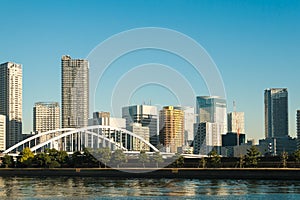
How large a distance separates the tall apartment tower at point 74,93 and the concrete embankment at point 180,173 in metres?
73.3

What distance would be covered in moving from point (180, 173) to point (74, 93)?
105m

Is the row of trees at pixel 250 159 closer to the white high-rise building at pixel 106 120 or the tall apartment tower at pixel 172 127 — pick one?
the tall apartment tower at pixel 172 127

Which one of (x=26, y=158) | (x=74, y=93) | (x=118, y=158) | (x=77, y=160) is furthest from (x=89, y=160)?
(x=74, y=93)

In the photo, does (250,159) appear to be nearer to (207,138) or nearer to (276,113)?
(207,138)

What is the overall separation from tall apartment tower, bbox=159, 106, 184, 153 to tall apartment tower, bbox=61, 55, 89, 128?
1500 inches

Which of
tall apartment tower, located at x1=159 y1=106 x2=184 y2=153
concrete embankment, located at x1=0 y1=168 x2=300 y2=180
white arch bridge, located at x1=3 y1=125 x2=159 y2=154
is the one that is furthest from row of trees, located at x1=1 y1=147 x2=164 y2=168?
tall apartment tower, located at x1=159 y1=106 x2=184 y2=153

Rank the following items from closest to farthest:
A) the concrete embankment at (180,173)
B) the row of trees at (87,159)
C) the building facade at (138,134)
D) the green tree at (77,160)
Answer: the concrete embankment at (180,173), the row of trees at (87,159), the green tree at (77,160), the building facade at (138,134)

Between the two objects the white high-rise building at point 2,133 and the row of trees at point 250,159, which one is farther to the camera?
the white high-rise building at point 2,133

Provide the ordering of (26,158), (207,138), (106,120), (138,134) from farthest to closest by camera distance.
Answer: (207,138) → (106,120) → (138,134) → (26,158)

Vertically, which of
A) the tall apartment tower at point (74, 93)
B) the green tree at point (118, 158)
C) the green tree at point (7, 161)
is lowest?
the green tree at point (7, 161)

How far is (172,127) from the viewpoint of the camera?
121 metres

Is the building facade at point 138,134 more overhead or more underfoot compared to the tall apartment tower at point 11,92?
more underfoot

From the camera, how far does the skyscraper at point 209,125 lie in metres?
119

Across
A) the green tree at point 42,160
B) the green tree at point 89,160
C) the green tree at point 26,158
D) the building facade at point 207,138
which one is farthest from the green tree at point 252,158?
the building facade at point 207,138
